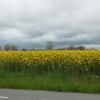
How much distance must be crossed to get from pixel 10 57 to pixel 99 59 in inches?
271

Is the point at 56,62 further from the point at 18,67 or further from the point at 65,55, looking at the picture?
the point at 18,67

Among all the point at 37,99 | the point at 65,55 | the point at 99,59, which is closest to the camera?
the point at 37,99

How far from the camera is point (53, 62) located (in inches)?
909

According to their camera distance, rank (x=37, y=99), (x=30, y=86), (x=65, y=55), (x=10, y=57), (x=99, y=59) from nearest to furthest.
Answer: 1. (x=37, y=99)
2. (x=30, y=86)
3. (x=99, y=59)
4. (x=65, y=55)
5. (x=10, y=57)

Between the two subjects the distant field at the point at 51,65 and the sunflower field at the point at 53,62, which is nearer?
the distant field at the point at 51,65

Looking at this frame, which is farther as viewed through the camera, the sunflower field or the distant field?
the sunflower field

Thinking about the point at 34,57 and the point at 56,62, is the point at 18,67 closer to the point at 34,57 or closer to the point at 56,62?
the point at 34,57

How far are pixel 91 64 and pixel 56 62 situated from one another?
2473 millimetres

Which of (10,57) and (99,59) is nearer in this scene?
(99,59)

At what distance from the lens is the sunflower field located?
2192 cm

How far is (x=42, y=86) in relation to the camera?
15.0m

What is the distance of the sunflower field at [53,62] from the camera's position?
21.9 m

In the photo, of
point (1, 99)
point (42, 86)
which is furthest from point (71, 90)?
point (1, 99)

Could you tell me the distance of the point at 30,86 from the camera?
49.4 ft
